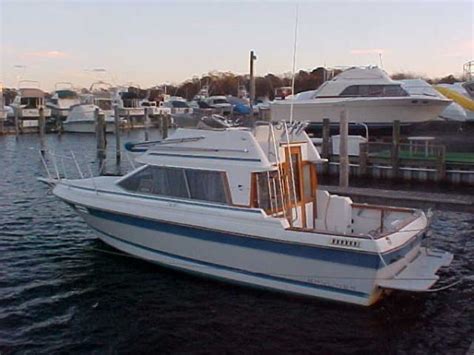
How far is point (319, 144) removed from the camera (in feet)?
80.3

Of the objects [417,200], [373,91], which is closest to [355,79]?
[373,91]

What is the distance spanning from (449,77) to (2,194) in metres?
76.5

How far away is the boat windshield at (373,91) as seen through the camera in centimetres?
2817

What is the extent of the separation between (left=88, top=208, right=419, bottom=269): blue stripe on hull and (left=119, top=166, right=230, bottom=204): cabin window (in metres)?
0.59

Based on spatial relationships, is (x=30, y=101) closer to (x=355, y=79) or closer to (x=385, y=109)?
(x=355, y=79)

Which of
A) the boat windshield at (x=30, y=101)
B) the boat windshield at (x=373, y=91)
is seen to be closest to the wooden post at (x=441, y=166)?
the boat windshield at (x=373, y=91)

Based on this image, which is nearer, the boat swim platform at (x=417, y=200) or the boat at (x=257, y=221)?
the boat at (x=257, y=221)

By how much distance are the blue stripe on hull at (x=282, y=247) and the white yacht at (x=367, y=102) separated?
19263mm

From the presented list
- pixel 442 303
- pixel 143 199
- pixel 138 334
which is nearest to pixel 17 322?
pixel 138 334

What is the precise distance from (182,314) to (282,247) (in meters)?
1.86

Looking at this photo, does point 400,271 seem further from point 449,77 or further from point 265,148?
point 449,77

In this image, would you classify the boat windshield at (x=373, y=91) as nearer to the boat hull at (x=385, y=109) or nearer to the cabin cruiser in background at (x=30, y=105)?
the boat hull at (x=385, y=109)

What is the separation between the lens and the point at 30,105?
61.1 meters

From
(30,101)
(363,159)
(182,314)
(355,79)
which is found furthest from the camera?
(30,101)
